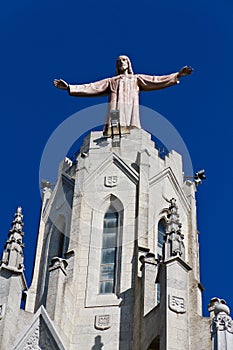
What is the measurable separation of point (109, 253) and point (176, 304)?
210 inches

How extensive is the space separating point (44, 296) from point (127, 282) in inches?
108

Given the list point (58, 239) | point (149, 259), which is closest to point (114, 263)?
point (149, 259)

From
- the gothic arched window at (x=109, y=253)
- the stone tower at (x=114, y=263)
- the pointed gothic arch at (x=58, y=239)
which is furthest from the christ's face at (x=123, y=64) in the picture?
the gothic arched window at (x=109, y=253)

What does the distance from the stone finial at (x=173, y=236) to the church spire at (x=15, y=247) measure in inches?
178

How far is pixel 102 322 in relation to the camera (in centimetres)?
3488

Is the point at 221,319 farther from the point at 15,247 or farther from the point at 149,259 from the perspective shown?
the point at 15,247

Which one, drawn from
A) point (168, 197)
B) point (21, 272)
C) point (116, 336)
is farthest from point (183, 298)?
point (168, 197)

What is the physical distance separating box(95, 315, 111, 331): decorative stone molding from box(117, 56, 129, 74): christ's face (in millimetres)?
12378

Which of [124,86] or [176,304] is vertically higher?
[124,86]

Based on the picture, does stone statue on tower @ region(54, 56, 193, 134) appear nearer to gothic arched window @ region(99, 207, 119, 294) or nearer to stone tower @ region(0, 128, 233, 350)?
stone tower @ region(0, 128, 233, 350)

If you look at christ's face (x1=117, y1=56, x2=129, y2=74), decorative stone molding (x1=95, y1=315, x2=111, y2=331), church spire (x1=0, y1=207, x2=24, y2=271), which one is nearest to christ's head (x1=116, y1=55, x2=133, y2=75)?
christ's face (x1=117, y1=56, x2=129, y2=74)

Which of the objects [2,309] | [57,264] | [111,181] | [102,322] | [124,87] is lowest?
[2,309]

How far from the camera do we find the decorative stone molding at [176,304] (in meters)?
32.5

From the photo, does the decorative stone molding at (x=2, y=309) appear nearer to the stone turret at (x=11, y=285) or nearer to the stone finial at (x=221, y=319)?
the stone turret at (x=11, y=285)
